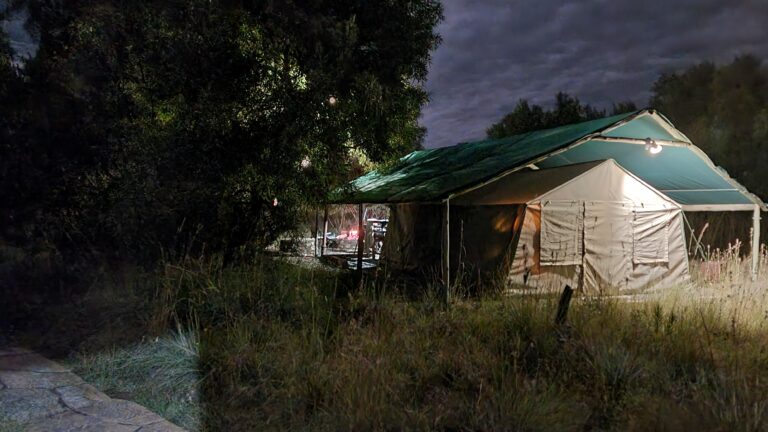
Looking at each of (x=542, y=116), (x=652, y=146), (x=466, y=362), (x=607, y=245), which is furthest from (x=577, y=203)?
(x=542, y=116)

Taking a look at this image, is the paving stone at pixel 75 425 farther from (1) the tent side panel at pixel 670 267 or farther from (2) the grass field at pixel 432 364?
(1) the tent side panel at pixel 670 267

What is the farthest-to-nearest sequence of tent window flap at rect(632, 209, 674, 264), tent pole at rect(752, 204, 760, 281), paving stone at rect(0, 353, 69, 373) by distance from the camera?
tent pole at rect(752, 204, 760, 281) → tent window flap at rect(632, 209, 674, 264) → paving stone at rect(0, 353, 69, 373)

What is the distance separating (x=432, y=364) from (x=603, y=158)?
8737 millimetres

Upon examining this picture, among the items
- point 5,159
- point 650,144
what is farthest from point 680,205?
point 5,159

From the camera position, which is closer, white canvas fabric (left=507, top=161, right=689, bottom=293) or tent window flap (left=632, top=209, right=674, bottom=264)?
white canvas fabric (left=507, top=161, right=689, bottom=293)

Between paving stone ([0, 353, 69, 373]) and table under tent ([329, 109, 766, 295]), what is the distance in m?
5.17

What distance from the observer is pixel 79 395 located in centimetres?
449

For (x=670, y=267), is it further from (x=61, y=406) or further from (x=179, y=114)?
(x=61, y=406)

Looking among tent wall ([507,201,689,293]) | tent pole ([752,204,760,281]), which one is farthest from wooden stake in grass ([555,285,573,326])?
tent pole ([752,204,760,281])

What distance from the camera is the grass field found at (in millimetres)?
3744

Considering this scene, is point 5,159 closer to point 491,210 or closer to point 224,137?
point 224,137

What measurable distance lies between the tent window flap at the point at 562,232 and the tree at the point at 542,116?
20063 millimetres

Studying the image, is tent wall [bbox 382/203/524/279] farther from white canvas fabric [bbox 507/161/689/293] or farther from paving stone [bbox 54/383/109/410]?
paving stone [bbox 54/383/109/410]

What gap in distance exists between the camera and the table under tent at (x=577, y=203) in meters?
9.85
